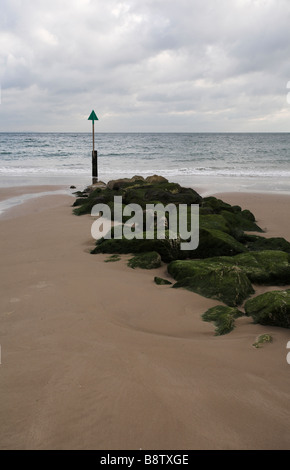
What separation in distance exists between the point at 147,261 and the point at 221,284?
4.60 ft

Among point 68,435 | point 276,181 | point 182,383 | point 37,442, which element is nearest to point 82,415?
point 68,435

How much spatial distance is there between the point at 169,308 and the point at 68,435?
2.06m

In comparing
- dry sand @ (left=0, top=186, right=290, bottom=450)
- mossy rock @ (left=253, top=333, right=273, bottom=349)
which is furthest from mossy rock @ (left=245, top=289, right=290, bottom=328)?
mossy rock @ (left=253, top=333, right=273, bottom=349)

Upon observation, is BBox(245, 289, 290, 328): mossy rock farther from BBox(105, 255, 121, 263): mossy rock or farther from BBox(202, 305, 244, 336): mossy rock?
BBox(105, 255, 121, 263): mossy rock

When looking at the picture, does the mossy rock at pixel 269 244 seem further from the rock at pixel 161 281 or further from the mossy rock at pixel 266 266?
the rock at pixel 161 281

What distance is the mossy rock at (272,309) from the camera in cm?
340

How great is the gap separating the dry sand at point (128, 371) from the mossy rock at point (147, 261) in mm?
505

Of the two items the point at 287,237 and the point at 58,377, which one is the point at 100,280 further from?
the point at 287,237

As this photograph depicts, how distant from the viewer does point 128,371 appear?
2611mm

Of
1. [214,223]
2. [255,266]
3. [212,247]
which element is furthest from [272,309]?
[214,223]

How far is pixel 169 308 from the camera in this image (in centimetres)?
391

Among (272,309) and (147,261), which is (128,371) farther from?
(147,261)

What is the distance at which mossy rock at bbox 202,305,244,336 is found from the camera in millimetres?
3430

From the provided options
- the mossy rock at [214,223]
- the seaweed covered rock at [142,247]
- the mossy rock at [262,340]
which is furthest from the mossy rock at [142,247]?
the mossy rock at [262,340]
